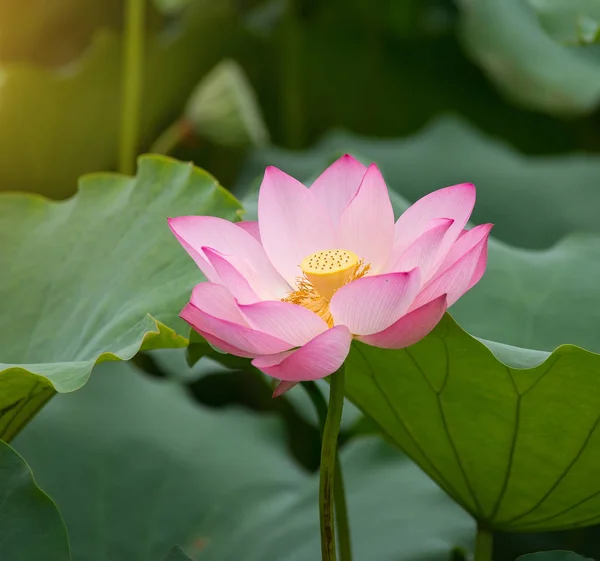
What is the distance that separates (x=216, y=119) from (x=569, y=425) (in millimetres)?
980

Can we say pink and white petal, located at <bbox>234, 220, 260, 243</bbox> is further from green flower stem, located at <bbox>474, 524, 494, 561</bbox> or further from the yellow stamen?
green flower stem, located at <bbox>474, 524, 494, 561</bbox>

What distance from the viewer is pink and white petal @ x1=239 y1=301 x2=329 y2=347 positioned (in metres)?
0.49

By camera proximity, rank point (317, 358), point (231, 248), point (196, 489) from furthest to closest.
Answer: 1. point (196, 489)
2. point (231, 248)
3. point (317, 358)

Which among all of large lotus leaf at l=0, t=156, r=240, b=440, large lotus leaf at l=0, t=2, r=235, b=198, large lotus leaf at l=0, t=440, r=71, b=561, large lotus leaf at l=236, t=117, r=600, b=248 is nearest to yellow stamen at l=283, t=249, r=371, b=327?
large lotus leaf at l=0, t=156, r=240, b=440

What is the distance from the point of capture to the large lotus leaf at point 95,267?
2.44 feet

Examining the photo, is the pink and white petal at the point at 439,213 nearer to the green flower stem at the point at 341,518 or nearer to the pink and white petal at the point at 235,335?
the pink and white petal at the point at 235,335

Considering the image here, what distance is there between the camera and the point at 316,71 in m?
1.98

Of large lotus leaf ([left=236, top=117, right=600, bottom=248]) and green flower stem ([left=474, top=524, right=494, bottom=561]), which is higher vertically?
large lotus leaf ([left=236, top=117, right=600, bottom=248])

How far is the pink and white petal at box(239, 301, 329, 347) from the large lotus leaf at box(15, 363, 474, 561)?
1.45 feet

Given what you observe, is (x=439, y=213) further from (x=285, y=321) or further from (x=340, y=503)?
(x=340, y=503)

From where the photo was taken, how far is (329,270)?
22.8 inches

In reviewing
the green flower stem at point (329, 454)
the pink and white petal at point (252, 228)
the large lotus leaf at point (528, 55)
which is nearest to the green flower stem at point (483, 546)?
the green flower stem at point (329, 454)

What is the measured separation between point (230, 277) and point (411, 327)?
0.11m

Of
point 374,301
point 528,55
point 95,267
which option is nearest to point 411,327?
point 374,301
